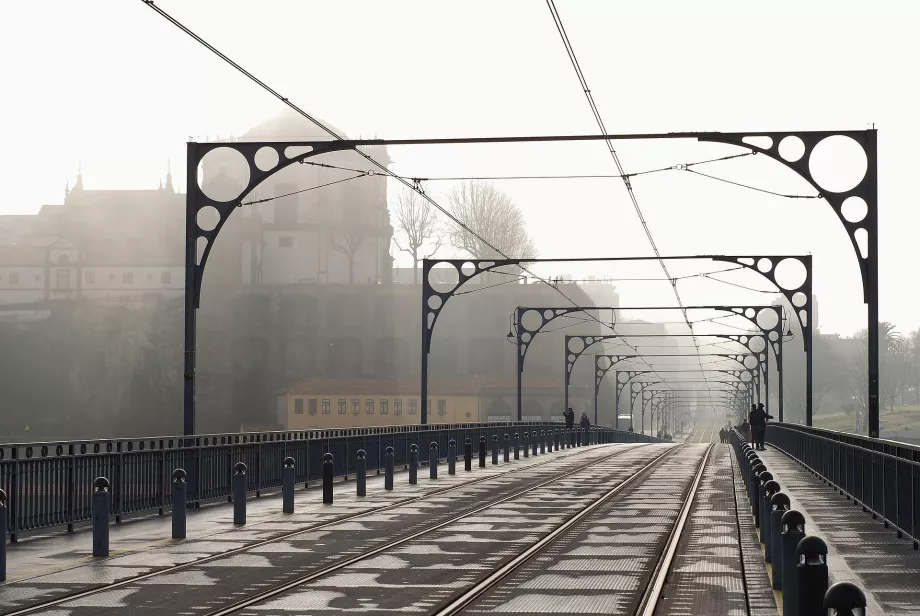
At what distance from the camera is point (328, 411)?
126m

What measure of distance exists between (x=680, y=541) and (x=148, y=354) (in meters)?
120

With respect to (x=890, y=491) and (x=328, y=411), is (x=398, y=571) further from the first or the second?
(x=328, y=411)

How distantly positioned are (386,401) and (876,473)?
11053 centimetres

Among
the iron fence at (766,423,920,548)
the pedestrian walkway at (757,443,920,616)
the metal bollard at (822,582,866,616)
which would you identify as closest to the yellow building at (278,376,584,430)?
the iron fence at (766,423,920,548)

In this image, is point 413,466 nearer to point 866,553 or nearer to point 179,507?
point 179,507

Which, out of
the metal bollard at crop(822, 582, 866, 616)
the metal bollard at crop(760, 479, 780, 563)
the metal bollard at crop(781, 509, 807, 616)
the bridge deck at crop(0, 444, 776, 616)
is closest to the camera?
the metal bollard at crop(822, 582, 866, 616)

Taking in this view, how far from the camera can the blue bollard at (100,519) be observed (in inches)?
590

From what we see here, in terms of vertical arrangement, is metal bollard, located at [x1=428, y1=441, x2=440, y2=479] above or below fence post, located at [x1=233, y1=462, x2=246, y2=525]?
below

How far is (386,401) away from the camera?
421 ft

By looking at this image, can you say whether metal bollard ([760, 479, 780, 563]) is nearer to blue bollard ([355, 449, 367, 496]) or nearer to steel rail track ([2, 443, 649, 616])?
steel rail track ([2, 443, 649, 616])

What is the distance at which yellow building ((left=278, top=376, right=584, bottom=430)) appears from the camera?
126 m

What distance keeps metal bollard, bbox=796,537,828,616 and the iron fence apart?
749cm

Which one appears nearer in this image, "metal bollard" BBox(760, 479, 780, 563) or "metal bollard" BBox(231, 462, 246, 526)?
"metal bollard" BBox(760, 479, 780, 563)

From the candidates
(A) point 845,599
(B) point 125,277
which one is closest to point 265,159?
(B) point 125,277
